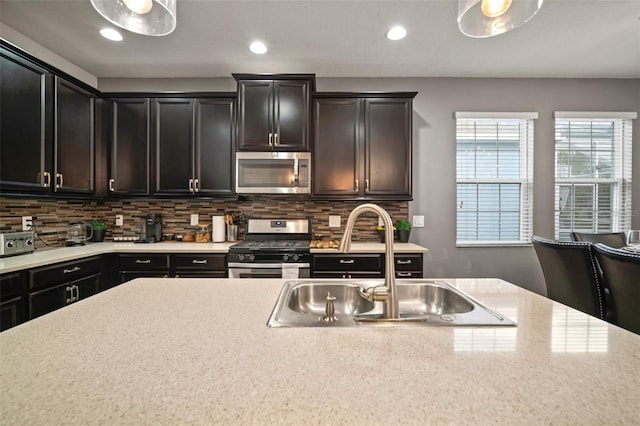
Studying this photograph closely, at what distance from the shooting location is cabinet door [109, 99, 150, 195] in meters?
2.87

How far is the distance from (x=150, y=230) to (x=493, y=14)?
10.7ft

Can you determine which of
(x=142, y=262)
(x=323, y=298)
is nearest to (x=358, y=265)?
(x=323, y=298)

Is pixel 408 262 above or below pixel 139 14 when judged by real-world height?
below

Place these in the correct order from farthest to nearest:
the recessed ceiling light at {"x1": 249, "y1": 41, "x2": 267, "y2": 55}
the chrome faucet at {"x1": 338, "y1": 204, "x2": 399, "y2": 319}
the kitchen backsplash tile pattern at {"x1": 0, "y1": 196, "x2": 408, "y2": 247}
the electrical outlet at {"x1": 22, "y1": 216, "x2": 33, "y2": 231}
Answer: the kitchen backsplash tile pattern at {"x1": 0, "y1": 196, "x2": 408, "y2": 247}
the recessed ceiling light at {"x1": 249, "y1": 41, "x2": 267, "y2": 55}
the electrical outlet at {"x1": 22, "y1": 216, "x2": 33, "y2": 231}
the chrome faucet at {"x1": 338, "y1": 204, "x2": 399, "y2": 319}

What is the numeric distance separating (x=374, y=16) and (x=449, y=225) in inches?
86.1

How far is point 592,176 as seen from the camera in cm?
325

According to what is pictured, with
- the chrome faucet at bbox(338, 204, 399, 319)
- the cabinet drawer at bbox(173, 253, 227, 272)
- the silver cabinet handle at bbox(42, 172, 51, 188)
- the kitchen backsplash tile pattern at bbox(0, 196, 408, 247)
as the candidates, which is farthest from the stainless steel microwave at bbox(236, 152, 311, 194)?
the chrome faucet at bbox(338, 204, 399, 319)

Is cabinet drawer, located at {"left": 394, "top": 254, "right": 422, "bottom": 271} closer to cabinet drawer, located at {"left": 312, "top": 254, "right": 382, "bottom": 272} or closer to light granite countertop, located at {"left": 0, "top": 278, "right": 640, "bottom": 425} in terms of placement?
cabinet drawer, located at {"left": 312, "top": 254, "right": 382, "bottom": 272}

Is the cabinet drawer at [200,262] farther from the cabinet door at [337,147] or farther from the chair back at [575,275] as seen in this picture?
the chair back at [575,275]

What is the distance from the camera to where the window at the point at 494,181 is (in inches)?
126

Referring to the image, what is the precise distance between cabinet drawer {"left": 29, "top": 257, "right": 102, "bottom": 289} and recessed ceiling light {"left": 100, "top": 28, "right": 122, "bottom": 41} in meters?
1.88

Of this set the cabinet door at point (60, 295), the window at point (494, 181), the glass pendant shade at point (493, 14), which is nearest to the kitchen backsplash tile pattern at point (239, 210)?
the window at point (494, 181)

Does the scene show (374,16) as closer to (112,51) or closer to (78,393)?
(112,51)

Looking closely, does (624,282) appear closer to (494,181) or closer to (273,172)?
(494,181)
